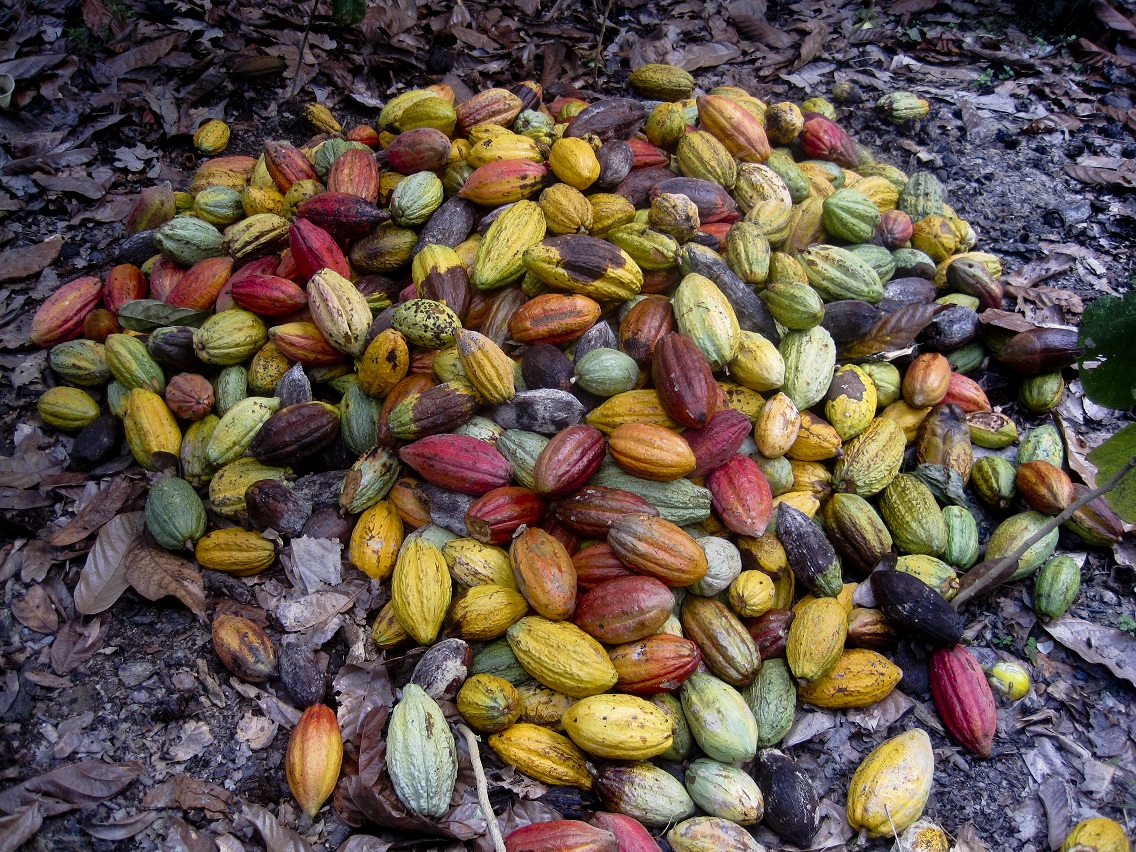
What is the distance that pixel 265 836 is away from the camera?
2061mm

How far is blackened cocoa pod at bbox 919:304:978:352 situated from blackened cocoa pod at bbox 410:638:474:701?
2373 millimetres

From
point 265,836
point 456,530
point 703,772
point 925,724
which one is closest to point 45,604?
point 265,836

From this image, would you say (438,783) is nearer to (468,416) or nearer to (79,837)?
(79,837)

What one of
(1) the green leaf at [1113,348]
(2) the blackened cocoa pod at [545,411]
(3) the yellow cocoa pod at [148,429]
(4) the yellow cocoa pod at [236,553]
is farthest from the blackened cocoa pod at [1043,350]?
(3) the yellow cocoa pod at [148,429]

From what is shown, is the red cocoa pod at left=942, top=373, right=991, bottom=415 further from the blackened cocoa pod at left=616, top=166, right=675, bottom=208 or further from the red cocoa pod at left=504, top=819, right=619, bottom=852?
the red cocoa pod at left=504, top=819, right=619, bottom=852

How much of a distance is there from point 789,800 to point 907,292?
7.30 ft

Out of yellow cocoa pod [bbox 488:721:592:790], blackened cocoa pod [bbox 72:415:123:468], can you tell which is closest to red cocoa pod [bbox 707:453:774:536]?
yellow cocoa pod [bbox 488:721:592:790]

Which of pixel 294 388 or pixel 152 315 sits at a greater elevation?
pixel 294 388

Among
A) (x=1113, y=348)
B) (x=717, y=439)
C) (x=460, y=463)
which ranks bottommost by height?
(x=460, y=463)

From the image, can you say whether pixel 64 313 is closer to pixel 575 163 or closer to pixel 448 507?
pixel 448 507

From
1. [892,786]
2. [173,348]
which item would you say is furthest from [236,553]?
[892,786]

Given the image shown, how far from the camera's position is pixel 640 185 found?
344 centimetres

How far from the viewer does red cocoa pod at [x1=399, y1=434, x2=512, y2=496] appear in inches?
101

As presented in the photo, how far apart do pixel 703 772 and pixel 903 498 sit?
4.28 feet
